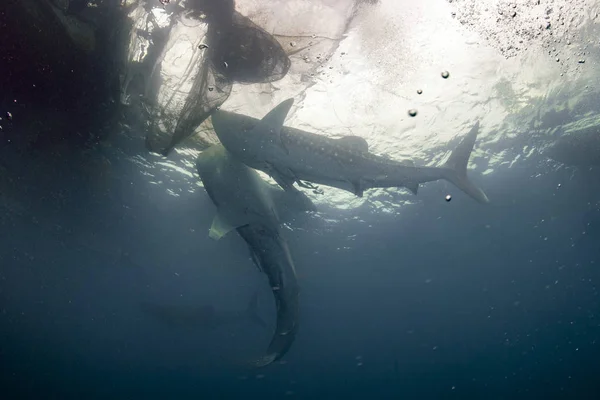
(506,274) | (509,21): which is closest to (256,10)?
(509,21)

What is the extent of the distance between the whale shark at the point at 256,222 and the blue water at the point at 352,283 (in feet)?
7.28

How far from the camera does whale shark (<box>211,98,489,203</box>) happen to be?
7.46m

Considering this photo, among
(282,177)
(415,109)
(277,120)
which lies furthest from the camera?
(415,109)

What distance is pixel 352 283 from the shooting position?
132 ft

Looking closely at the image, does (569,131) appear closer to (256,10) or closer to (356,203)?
(356,203)

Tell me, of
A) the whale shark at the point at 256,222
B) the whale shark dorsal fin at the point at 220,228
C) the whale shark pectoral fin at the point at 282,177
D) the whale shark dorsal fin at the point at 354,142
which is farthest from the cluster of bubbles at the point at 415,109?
the whale shark dorsal fin at the point at 220,228

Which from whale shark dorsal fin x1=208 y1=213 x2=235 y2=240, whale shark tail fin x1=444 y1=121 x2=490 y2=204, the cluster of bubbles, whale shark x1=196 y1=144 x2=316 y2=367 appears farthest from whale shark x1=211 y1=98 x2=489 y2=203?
the cluster of bubbles

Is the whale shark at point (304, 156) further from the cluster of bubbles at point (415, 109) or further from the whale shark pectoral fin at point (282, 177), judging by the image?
the cluster of bubbles at point (415, 109)

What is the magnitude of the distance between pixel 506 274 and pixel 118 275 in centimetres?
4641

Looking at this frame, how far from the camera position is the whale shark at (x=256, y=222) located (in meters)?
8.96

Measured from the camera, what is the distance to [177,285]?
4241cm

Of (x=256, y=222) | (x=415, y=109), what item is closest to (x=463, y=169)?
(x=415, y=109)

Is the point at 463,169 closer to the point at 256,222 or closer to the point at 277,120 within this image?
the point at 277,120

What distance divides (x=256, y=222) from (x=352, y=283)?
1278 inches
